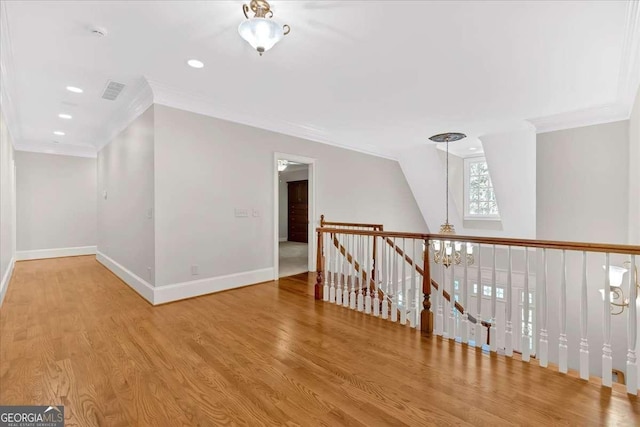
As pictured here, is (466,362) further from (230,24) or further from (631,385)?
(230,24)

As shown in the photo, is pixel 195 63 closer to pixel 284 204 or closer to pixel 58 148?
pixel 58 148

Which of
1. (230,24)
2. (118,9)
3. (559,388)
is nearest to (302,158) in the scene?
(230,24)

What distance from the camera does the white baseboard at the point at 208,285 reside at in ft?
12.2

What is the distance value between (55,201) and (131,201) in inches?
167

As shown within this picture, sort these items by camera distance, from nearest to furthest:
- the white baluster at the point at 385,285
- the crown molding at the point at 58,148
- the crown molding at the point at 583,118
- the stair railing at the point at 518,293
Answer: the stair railing at the point at 518,293 < the white baluster at the point at 385,285 < the crown molding at the point at 583,118 < the crown molding at the point at 58,148

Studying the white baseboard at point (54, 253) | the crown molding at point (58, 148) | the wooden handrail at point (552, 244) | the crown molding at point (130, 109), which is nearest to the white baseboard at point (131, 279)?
the white baseboard at point (54, 253)

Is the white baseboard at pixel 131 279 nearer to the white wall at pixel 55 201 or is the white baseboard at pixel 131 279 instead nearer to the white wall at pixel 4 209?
the white wall at pixel 4 209

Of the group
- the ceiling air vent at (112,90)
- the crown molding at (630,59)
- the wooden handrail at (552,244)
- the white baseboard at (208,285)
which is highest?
the ceiling air vent at (112,90)

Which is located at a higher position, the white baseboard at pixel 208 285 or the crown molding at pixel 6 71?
the crown molding at pixel 6 71

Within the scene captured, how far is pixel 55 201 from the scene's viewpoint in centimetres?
696

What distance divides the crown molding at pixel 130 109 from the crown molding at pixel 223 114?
5.7 inches

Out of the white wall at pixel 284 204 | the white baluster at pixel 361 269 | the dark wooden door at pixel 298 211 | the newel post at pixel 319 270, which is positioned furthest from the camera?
the white wall at pixel 284 204

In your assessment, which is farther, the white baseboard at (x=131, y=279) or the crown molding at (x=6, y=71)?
the white baseboard at (x=131, y=279)

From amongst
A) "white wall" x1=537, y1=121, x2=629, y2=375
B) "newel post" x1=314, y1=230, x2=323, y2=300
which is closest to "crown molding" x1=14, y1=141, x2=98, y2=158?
"newel post" x1=314, y1=230, x2=323, y2=300
